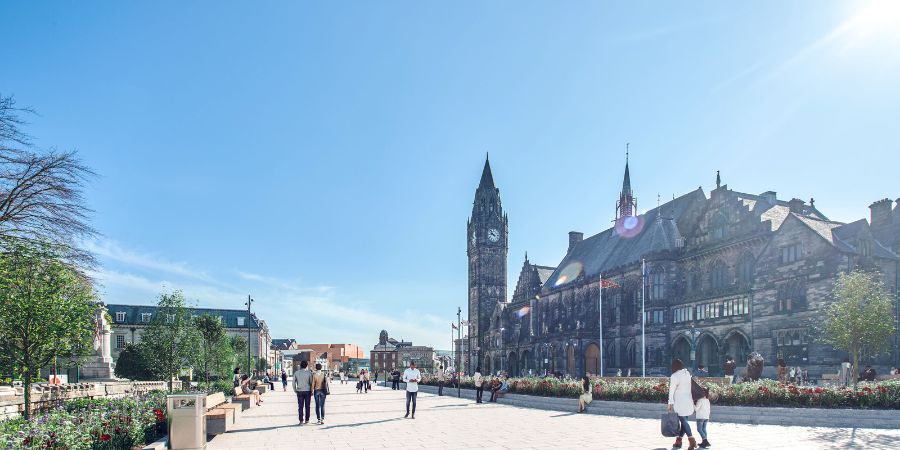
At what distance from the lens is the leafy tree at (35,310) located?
808 inches

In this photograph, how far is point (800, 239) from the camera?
45594 millimetres

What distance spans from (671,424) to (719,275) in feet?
157

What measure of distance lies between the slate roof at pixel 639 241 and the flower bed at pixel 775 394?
4005 cm

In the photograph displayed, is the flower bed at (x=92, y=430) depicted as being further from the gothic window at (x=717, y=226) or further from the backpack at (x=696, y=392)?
the gothic window at (x=717, y=226)

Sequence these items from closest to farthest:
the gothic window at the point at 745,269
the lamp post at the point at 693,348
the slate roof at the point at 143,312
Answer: the gothic window at the point at 745,269 → the lamp post at the point at 693,348 → the slate roof at the point at 143,312

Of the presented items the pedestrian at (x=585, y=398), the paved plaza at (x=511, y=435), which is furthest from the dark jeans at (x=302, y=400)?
the pedestrian at (x=585, y=398)

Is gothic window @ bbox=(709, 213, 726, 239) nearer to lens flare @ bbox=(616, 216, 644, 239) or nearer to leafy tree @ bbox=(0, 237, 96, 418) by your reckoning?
lens flare @ bbox=(616, 216, 644, 239)

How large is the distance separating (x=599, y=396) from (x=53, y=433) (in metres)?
21.2

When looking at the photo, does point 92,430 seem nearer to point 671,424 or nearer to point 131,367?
point 671,424

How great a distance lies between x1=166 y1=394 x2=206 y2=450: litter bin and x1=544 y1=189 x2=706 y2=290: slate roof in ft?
187

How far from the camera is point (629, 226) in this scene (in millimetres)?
82375

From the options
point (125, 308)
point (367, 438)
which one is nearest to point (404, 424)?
point (367, 438)

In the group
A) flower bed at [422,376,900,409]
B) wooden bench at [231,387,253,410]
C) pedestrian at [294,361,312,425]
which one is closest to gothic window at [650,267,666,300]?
flower bed at [422,376,900,409]

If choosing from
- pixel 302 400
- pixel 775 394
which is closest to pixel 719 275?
pixel 775 394
